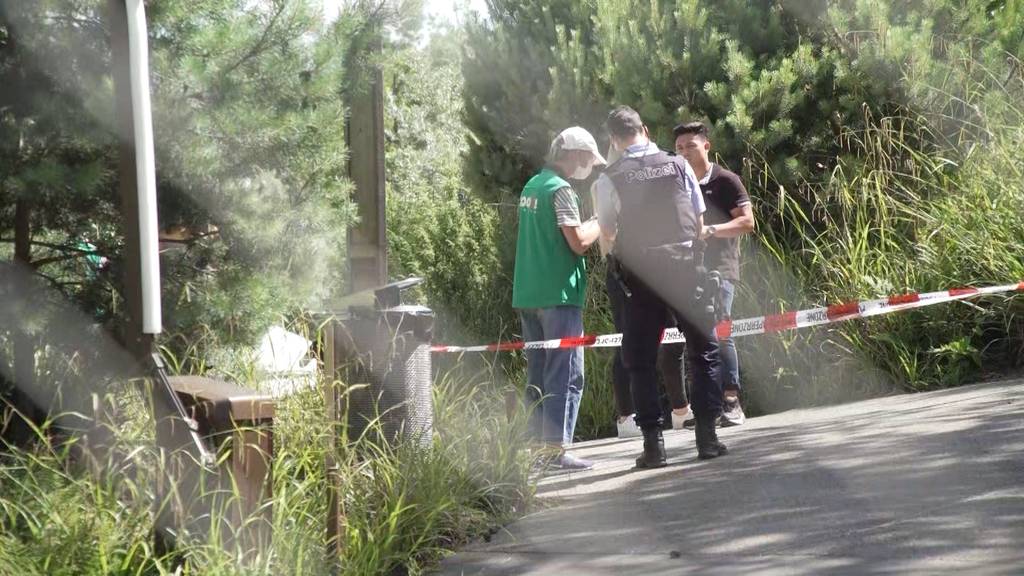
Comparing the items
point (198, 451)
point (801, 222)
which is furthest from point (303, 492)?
point (801, 222)

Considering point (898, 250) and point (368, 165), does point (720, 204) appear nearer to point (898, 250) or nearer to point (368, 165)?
point (898, 250)

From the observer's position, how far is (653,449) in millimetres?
6867

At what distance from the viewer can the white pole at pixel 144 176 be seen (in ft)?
15.7

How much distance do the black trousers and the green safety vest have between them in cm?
44

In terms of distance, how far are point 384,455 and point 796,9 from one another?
265 inches

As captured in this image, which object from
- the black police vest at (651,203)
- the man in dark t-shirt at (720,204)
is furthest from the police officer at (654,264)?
the man in dark t-shirt at (720,204)

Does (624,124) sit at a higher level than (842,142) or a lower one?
lower

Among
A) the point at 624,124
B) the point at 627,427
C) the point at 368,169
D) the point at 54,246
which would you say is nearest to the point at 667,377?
the point at 627,427

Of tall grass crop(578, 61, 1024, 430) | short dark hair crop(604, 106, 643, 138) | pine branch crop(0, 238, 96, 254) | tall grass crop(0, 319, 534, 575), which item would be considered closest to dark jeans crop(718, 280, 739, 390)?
tall grass crop(578, 61, 1024, 430)

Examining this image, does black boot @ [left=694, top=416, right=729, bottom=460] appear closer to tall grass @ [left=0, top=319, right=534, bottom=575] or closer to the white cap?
tall grass @ [left=0, top=319, right=534, bottom=575]

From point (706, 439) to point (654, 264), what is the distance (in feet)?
3.04

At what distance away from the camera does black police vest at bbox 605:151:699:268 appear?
6734 millimetres

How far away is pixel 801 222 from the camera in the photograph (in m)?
10.8

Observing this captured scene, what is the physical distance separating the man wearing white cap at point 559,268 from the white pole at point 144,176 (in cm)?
266
